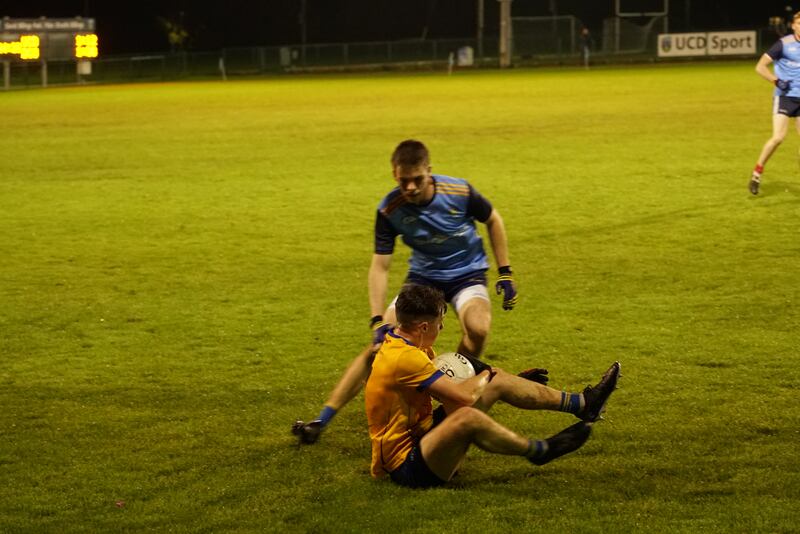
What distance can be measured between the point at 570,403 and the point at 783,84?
410 inches

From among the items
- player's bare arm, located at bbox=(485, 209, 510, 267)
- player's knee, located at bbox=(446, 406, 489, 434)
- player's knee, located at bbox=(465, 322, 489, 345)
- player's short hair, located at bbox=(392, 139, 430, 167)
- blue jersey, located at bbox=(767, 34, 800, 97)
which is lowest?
player's knee, located at bbox=(446, 406, 489, 434)

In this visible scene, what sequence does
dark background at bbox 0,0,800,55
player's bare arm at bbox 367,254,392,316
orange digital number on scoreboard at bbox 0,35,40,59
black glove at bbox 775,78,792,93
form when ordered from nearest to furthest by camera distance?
player's bare arm at bbox 367,254,392,316 → black glove at bbox 775,78,792,93 → orange digital number on scoreboard at bbox 0,35,40,59 → dark background at bbox 0,0,800,55

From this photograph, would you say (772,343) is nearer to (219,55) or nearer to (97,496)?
(97,496)

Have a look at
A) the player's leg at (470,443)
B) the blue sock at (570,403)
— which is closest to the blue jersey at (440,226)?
the blue sock at (570,403)

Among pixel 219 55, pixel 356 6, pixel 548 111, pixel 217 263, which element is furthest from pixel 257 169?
pixel 356 6

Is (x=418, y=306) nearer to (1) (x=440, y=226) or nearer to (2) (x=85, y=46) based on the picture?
(1) (x=440, y=226)

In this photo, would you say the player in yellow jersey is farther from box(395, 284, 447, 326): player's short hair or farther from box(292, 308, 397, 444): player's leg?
box(292, 308, 397, 444): player's leg

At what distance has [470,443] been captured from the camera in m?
5.90

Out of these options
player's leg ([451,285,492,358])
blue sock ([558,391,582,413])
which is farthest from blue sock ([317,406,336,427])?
blue sock ([558,391,582,413])

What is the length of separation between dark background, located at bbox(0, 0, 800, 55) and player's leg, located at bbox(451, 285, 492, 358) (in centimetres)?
6405

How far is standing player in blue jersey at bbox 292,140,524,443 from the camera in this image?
684 centimetres

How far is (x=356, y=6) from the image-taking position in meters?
79.2

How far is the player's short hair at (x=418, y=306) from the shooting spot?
19.3ft

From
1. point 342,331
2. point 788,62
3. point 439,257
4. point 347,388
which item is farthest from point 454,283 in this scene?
point 788,62
